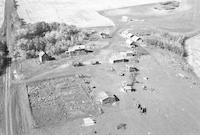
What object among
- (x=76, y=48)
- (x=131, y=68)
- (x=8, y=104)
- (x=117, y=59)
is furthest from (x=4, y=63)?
(x=131, y=68)

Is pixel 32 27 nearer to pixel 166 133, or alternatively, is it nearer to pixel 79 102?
pixel 79 102

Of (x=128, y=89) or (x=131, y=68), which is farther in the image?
(x=131, y=68)

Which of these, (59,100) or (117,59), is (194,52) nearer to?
(117,59)

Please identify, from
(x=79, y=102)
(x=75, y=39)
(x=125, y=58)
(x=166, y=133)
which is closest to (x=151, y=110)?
(x=166, y=133)

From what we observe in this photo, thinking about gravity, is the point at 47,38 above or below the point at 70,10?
below

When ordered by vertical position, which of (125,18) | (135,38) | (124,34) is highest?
(125,18)

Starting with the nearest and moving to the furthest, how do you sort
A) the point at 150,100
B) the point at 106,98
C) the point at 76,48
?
the point at 106,98, the point at 150,100, the point at 76,48

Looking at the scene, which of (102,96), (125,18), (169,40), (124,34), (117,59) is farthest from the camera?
(125,18)
